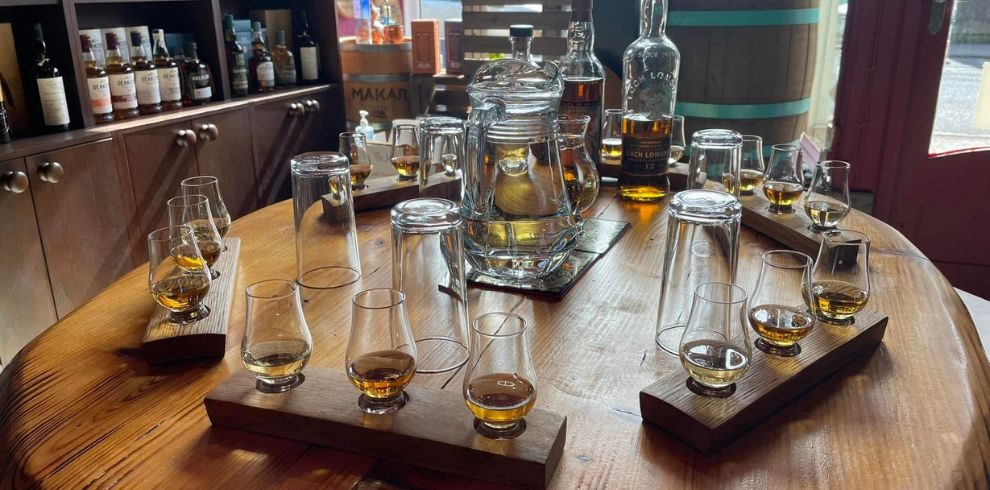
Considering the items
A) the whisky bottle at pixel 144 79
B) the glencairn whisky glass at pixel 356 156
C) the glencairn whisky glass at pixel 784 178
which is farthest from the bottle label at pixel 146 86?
the glencairn whisky glass at pixel 784 178

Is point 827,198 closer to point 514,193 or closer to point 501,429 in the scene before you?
point 514,193

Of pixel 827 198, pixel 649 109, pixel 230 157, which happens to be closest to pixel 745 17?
pixel 649 109

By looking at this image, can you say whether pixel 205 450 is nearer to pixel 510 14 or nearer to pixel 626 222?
pixel 626 222

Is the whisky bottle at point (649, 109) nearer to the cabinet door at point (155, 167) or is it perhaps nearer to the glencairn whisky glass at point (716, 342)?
the glencairn whisky glass at point (716, 342)

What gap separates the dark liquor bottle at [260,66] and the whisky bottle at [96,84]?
71 cm

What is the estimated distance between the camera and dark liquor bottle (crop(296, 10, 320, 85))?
10.5 feet

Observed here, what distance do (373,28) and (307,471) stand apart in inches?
119

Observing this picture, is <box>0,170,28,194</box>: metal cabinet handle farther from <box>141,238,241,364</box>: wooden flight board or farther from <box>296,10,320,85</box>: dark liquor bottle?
<box>296,10,320,85</box>: dark liquor bottle

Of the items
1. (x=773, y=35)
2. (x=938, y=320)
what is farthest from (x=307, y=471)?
(x=773, y=35)

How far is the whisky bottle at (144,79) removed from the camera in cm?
243

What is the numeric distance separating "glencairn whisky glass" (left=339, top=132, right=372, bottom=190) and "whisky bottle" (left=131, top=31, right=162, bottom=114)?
1247 mm

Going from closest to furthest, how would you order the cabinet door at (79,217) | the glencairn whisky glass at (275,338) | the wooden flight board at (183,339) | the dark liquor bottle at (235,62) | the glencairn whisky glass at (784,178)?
1. the glencairn whisky glass at (275,338)
2. the wooden flight board at (183,339)
3. the glencairn whisky glass at (784,178)
4. the cabinet door at (79,217)
5. the dark liquor bottle at (235,62)

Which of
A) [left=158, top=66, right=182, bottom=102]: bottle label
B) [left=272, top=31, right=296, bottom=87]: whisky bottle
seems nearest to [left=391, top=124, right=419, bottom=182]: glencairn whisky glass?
[left=158, top=66, right=182, bottom=102]: bottle label

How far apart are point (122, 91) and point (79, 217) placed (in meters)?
0.47
